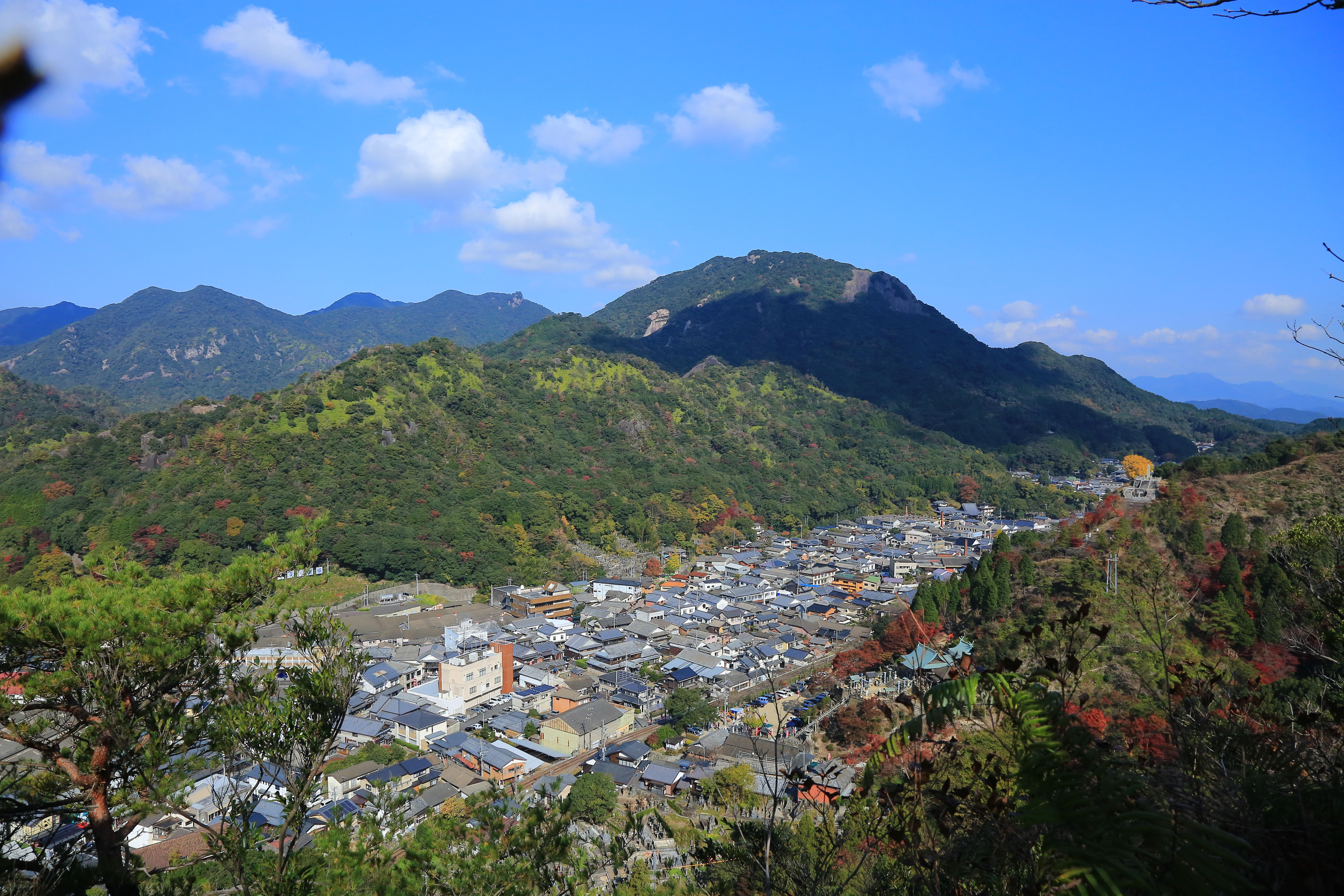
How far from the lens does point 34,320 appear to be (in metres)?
134

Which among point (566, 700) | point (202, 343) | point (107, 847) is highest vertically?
point (202, 343)

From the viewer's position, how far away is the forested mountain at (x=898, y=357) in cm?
6612

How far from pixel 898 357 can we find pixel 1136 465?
1319 inches

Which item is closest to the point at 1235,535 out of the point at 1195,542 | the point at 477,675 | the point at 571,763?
the point at 1195,542

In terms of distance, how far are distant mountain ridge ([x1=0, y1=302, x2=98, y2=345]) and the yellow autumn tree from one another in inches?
6187

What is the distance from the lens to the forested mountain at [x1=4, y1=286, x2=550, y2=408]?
92750 millimetres

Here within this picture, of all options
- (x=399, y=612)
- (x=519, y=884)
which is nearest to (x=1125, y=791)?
(x=519, y=884)

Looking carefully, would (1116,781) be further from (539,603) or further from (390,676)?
(539,603)

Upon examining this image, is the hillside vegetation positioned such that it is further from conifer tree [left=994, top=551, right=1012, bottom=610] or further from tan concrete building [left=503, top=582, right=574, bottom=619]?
tan concrete building [left=503, top=582, right=574, bottom=619]

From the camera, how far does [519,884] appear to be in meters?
4.01

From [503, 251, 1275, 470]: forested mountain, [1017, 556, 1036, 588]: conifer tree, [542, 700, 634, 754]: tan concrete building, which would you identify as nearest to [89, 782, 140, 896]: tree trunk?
[542, 700, 634, 754]: tan concrete building

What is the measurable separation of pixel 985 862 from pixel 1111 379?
101136mm

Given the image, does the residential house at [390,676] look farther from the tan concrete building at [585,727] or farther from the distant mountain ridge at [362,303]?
the distant mountain ridge at [362,303]

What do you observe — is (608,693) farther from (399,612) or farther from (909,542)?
(909,542)
